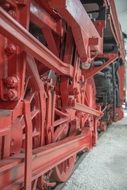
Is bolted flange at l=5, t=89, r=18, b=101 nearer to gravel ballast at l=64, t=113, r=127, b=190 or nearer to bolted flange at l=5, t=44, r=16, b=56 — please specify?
bolted flange at l=5, t=44, r=16, b=56

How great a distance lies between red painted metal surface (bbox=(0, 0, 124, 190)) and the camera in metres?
1.31

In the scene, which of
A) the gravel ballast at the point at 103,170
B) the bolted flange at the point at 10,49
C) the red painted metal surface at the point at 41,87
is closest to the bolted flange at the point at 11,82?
the red painted metal surface at the point at 41,87

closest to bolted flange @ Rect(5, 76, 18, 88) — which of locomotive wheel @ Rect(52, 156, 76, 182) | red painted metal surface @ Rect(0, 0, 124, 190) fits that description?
red painted metal surface @ Rect(0, 0, 124, 190)

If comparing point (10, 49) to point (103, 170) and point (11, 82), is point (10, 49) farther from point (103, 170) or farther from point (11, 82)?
point (103, 170)

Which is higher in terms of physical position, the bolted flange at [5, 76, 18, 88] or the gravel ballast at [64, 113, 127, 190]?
the bolted flange at [5, 76, 18, 88]

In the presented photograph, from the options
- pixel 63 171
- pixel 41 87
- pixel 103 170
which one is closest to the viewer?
pixel 41 87

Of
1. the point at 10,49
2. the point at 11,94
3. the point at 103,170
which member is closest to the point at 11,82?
the point at 11,94

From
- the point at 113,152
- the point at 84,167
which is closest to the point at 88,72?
the point at 84,167

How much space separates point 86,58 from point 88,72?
51cm

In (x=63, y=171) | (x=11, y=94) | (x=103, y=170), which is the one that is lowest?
(x=103, y=170)

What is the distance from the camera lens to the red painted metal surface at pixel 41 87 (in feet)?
4.28

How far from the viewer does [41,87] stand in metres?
1.83

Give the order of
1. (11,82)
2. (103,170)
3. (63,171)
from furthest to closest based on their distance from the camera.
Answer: (103,170) < (63,171) < (11,82)

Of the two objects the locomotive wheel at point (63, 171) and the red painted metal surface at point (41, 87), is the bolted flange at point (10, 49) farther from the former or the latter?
the locomotive wheel at point (63, 171)
